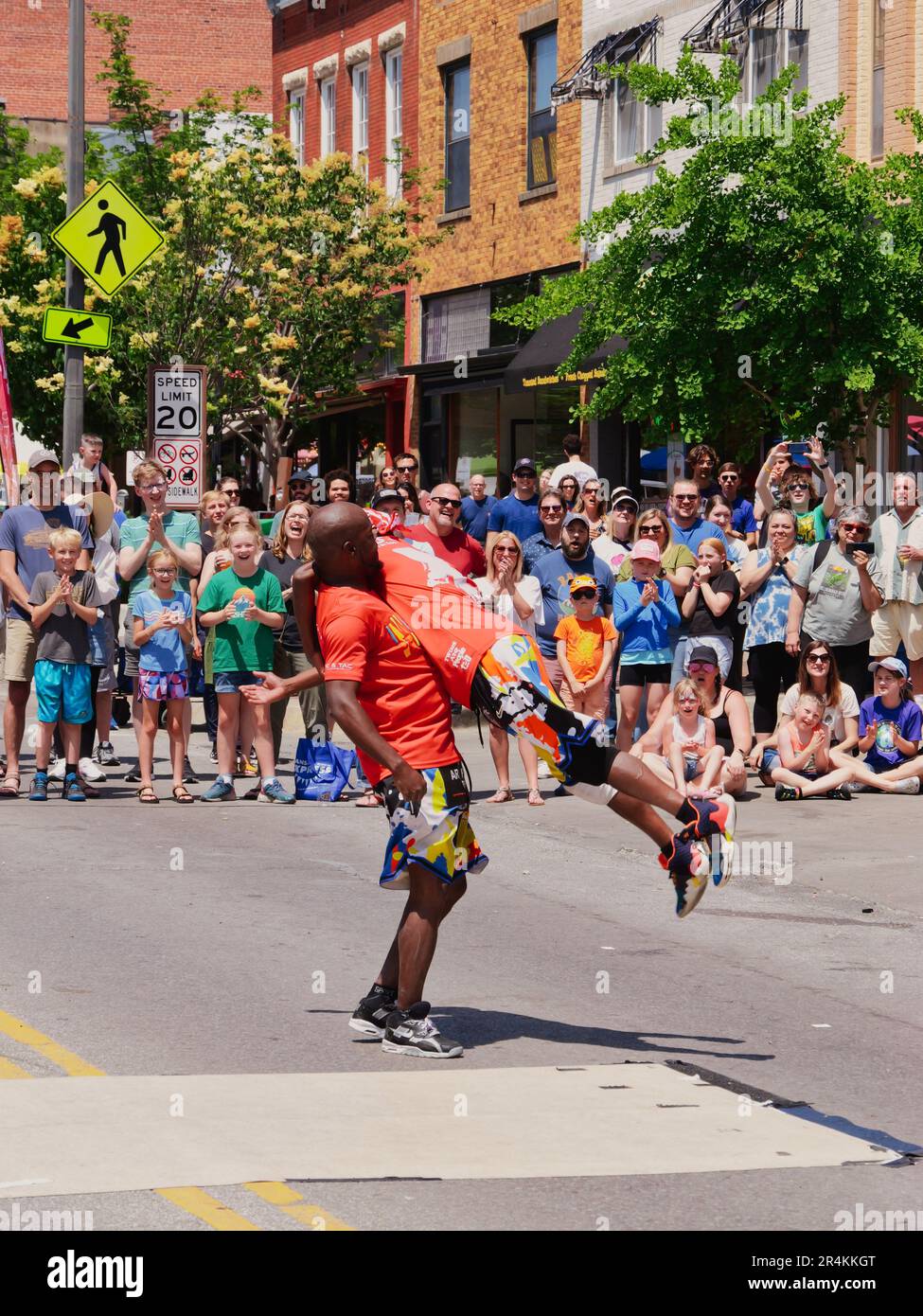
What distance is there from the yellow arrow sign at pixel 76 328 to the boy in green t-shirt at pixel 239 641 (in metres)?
6.04

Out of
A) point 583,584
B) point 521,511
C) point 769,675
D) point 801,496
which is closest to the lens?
point 583,584

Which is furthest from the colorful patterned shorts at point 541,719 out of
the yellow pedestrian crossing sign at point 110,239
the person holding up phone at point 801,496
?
the yellow pedestrian crossing sign at point 110,239

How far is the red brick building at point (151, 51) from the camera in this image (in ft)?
195

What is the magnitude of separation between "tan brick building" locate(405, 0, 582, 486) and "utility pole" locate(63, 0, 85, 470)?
7.94 metres

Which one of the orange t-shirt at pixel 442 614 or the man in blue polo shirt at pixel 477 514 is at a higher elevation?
the man in blue polo shirt at pixel 477 514

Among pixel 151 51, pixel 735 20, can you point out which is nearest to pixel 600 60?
pixel 735 20

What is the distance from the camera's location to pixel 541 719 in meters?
7.11

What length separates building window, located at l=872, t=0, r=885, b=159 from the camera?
21.5m

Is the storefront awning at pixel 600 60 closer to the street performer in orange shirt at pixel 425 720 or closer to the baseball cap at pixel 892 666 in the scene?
the baseball cap at pixel 892 666

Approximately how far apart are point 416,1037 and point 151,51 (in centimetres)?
5604

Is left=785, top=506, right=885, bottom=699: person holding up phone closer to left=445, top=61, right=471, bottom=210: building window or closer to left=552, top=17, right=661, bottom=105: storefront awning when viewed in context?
left=552, top=17, right=661, bottom=105: storefront awning

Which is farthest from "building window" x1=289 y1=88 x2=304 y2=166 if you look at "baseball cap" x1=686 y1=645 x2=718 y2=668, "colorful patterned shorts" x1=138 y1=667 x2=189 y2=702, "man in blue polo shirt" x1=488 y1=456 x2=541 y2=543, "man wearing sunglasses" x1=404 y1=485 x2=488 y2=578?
"baseball cap" x1=686 y1=645 x2=718 y2=668

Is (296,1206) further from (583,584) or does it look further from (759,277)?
(759,277)
